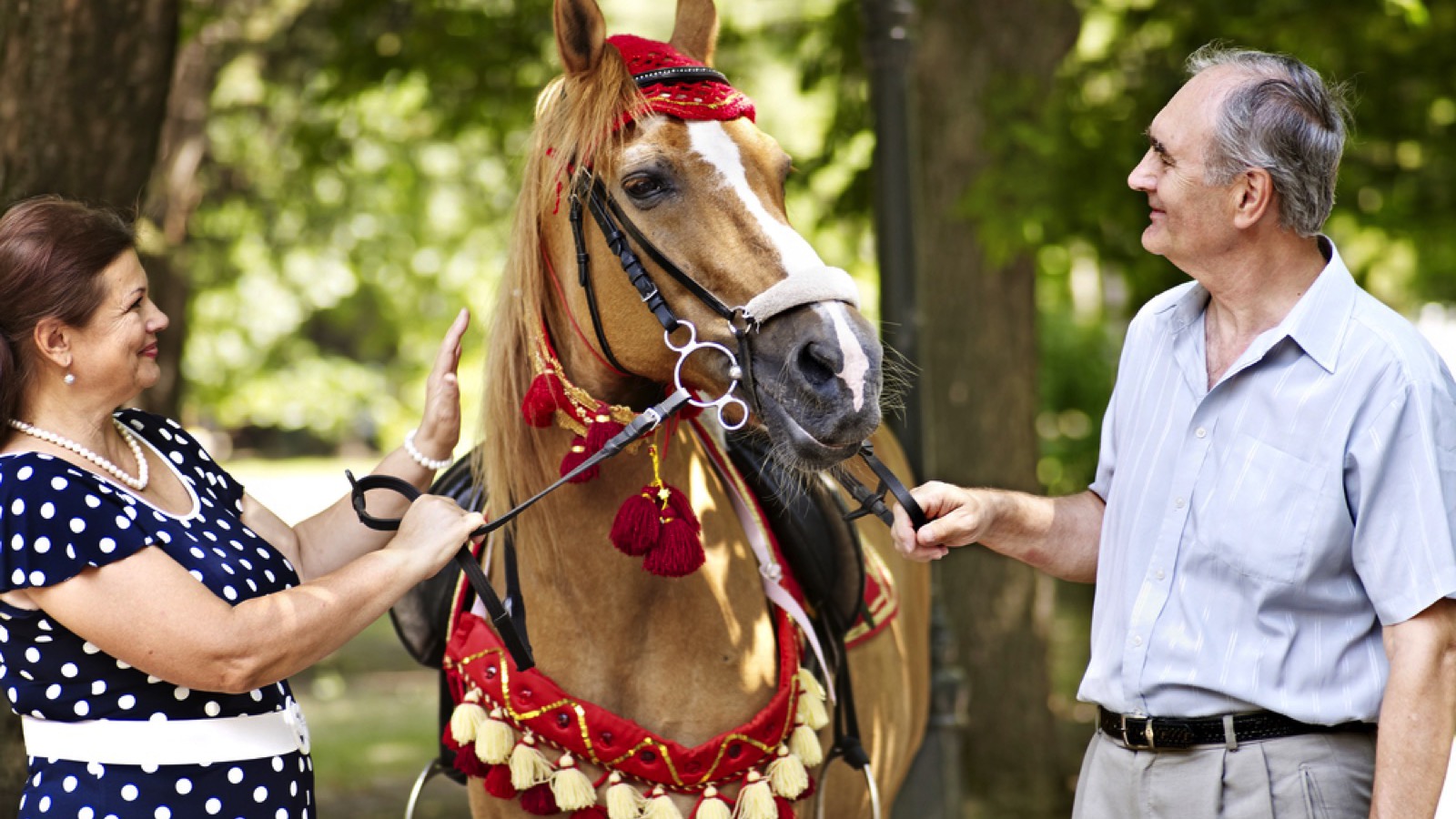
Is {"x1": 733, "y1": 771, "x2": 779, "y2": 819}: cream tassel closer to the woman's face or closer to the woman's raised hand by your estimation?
the woman's raised hand

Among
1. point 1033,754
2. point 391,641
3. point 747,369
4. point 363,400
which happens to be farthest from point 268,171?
point 363,400

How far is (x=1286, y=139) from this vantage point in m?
2.21

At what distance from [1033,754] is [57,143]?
17.9ft

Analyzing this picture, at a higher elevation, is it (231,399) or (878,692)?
(878,692)

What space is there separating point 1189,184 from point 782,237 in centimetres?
71

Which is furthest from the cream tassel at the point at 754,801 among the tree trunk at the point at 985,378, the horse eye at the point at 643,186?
the tree trunk at the point at 985,378

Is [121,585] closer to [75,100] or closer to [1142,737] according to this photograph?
[1142,737]

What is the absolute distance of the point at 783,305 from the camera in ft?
7.80

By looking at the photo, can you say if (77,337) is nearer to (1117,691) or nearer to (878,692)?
(1117,691)

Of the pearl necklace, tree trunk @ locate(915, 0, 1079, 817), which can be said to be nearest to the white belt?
the pearl necklace

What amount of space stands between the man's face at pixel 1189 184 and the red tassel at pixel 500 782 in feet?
5.23

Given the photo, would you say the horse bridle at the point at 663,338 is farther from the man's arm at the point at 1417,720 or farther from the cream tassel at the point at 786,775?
the man's arm at the point at 1417,720

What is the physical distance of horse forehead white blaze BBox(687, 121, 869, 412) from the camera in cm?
232

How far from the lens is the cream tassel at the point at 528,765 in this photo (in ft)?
8.93
